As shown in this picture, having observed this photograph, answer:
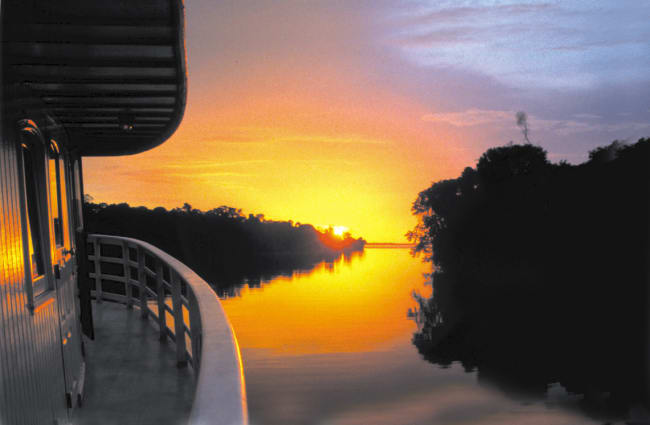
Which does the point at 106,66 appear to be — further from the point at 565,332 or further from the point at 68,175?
the point at 565,332

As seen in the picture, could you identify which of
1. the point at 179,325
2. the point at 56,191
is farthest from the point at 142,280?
the point at 56,191

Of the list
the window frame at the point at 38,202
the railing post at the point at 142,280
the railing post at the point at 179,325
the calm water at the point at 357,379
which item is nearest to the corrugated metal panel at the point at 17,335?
the window frame at the point at 38,202

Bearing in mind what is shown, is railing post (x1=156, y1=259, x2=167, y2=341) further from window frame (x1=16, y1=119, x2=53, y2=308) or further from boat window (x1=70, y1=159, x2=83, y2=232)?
window frame (x1=16, y1=119, x2=53, y2=308)

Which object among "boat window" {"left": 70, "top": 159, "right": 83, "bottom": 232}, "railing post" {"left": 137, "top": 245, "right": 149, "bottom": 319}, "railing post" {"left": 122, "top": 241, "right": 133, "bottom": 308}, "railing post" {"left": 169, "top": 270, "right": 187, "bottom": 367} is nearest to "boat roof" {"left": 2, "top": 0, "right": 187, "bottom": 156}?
"boat window" {"left": 70, "top": 159, "right": 83, "bottom": 232}

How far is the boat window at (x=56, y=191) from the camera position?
3.58m

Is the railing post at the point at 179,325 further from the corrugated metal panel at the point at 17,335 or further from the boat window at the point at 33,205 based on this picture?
the corrugated metal panel at the point at 17,335

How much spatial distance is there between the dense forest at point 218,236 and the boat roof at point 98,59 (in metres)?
21.9

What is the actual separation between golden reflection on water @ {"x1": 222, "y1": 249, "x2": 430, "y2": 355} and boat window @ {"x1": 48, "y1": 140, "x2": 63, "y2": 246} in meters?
24.7

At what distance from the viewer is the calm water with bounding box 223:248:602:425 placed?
74.8 feet

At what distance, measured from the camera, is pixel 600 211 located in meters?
31.4

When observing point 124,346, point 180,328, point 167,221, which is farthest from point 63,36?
point 167,221

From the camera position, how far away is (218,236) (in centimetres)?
7894

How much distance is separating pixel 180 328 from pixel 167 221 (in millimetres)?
54865

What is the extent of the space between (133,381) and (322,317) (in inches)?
1477
